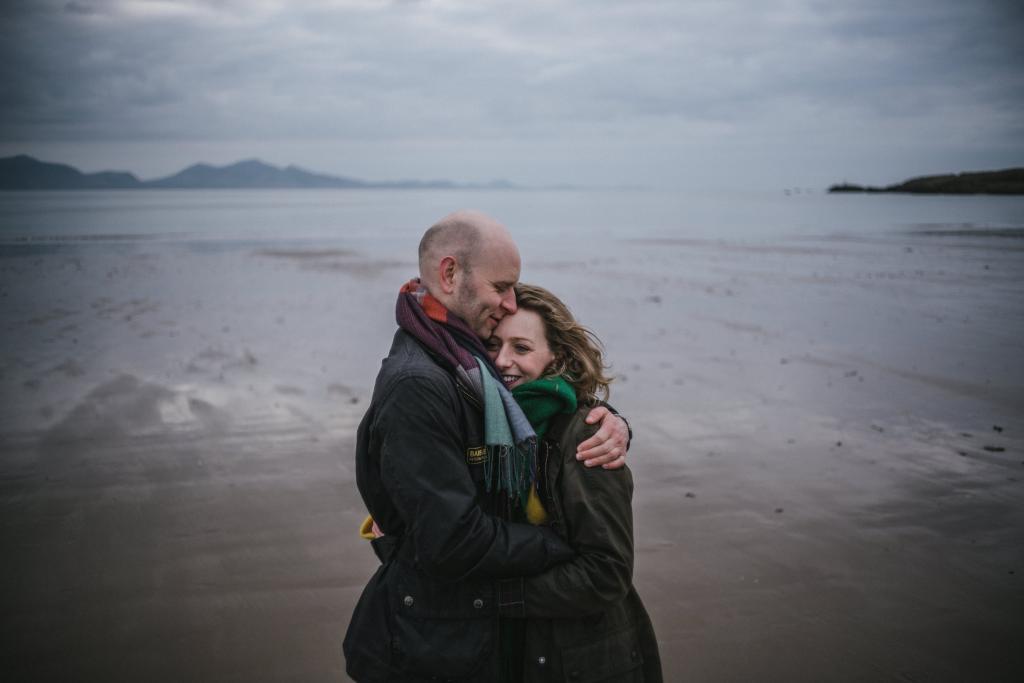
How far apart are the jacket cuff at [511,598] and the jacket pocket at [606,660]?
0.22 metres

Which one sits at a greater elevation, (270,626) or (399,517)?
(399,517)

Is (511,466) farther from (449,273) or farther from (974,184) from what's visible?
(974,184)

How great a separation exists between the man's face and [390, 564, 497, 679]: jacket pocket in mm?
903

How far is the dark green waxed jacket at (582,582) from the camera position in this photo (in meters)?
2.34

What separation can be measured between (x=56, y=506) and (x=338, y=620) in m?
2.90

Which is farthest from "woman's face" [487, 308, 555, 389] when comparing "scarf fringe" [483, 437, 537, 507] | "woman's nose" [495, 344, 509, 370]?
"scarf fringe" [483, 437, 537, 507]

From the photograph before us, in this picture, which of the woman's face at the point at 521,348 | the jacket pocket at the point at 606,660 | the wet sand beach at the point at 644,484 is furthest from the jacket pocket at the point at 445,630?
the wet sand beach at the point at 644,484

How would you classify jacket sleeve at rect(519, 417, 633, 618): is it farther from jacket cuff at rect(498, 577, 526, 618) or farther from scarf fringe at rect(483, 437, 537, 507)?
scarf fringe at rect(483, 437, 537, 507)

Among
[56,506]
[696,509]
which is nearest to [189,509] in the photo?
[56,506]

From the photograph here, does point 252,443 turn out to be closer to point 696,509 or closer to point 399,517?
point 696,509

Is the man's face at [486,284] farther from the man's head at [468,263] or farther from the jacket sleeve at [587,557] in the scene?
the jacket sleeve at [587,557]

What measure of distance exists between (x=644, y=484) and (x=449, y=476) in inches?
176

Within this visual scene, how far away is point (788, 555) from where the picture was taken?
5164 mm

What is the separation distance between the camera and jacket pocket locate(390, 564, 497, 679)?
2348 millimetres
